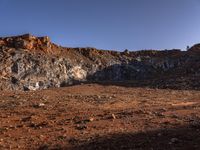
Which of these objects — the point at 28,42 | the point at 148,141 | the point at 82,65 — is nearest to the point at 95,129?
the point at 148,141

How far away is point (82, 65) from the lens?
34.9 m

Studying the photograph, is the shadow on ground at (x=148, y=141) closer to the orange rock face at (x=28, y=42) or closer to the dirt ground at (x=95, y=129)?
the dirt ground at (x=95, y=129)

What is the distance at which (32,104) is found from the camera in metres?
18.3

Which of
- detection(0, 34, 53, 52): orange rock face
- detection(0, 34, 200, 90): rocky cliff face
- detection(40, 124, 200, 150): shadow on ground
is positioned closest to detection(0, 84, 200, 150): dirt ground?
detection(40, 124, 200, 150): shadow on ground

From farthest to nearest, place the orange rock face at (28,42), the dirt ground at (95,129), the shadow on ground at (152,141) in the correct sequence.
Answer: the orange rock face at (28,42)
the dirt ground at (95,129)
the shadow on ground at (152,141)

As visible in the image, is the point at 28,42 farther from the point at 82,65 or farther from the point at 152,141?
the point at 152,141

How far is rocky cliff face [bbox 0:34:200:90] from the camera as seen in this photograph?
99.2ft

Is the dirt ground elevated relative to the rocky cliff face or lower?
lower

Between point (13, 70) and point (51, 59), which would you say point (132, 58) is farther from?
point (13, 70)

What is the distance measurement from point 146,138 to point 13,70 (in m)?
21.7

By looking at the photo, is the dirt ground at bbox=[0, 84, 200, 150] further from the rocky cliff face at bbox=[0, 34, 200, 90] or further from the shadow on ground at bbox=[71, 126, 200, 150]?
the rocky cliff face at bbox=[0, 34, 200, 90]

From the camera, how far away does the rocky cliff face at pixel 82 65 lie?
30234 millimetres

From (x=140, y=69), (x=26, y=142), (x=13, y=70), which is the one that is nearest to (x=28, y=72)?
(x=13, y=70)

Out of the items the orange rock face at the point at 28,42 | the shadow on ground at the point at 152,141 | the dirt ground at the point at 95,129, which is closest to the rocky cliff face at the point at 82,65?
the orange rock face at the point at 28,42
